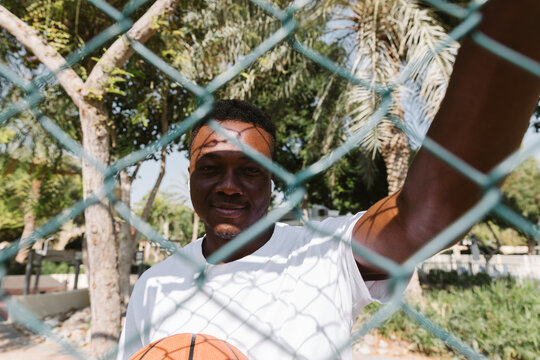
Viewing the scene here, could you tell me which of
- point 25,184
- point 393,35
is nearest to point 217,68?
point 393,35

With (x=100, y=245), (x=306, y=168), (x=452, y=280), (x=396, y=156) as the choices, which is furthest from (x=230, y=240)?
(x=452, y=280)

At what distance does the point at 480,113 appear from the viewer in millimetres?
572

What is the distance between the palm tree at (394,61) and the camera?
18.7 ft

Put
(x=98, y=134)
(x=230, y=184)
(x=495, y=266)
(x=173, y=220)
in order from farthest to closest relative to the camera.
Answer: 1. (x=173, y=220)
2. (x=495, y=266)
3. (x=98, y=134)
4. (x=230, y=184)

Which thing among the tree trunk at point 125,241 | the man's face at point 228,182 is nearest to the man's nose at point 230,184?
the man's face at point 228,182

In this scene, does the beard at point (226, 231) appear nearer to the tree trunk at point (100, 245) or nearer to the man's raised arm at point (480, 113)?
the man's raised arm at point (480, 113)

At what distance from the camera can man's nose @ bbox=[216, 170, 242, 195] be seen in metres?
1.29

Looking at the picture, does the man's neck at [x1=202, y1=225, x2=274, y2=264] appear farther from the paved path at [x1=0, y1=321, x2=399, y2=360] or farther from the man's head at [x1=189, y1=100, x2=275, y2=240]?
the paved path at [x1=0, y1=321, x2=399, y2=360]

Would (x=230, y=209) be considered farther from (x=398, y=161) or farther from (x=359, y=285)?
(x=398, y=161)

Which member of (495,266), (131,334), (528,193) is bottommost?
(495,266)

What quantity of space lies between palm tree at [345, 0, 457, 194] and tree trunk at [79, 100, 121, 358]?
3679 mm

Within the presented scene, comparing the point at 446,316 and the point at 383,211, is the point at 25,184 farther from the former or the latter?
the point at 383,211

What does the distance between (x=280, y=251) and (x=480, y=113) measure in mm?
944

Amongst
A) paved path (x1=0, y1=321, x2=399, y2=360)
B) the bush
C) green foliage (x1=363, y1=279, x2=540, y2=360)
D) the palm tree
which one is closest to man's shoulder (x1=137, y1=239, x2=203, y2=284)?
the palm tree
